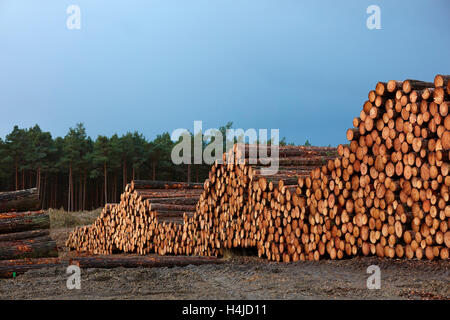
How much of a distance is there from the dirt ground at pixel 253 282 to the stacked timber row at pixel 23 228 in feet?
3.48

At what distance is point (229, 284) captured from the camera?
709 cm

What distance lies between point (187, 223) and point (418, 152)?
21.9ft

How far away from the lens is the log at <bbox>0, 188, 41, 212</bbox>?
10242mm

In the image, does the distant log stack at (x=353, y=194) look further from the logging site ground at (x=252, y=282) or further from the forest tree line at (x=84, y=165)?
the forest tree line at (x=84, y=165)

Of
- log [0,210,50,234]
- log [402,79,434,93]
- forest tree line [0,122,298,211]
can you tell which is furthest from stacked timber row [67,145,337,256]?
forest tree line [0,122,298,211]

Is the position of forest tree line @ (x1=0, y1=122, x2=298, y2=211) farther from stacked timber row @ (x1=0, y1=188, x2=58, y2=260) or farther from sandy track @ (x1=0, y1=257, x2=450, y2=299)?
sandy track @ (x1=0, y1=257, x2=450, y2=299)

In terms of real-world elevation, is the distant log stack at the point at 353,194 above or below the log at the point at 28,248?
above

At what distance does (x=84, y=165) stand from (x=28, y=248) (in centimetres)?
3885

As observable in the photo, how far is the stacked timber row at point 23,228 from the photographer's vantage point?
975cm

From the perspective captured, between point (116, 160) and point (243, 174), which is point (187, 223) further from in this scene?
point (116, 160)

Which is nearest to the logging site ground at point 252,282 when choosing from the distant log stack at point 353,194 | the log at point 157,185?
the distant log stack at point 353,194

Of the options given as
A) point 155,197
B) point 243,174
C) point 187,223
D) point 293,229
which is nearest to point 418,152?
point 293,229

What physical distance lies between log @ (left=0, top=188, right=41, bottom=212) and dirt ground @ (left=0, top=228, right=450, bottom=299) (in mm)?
2099

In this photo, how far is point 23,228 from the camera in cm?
1022
